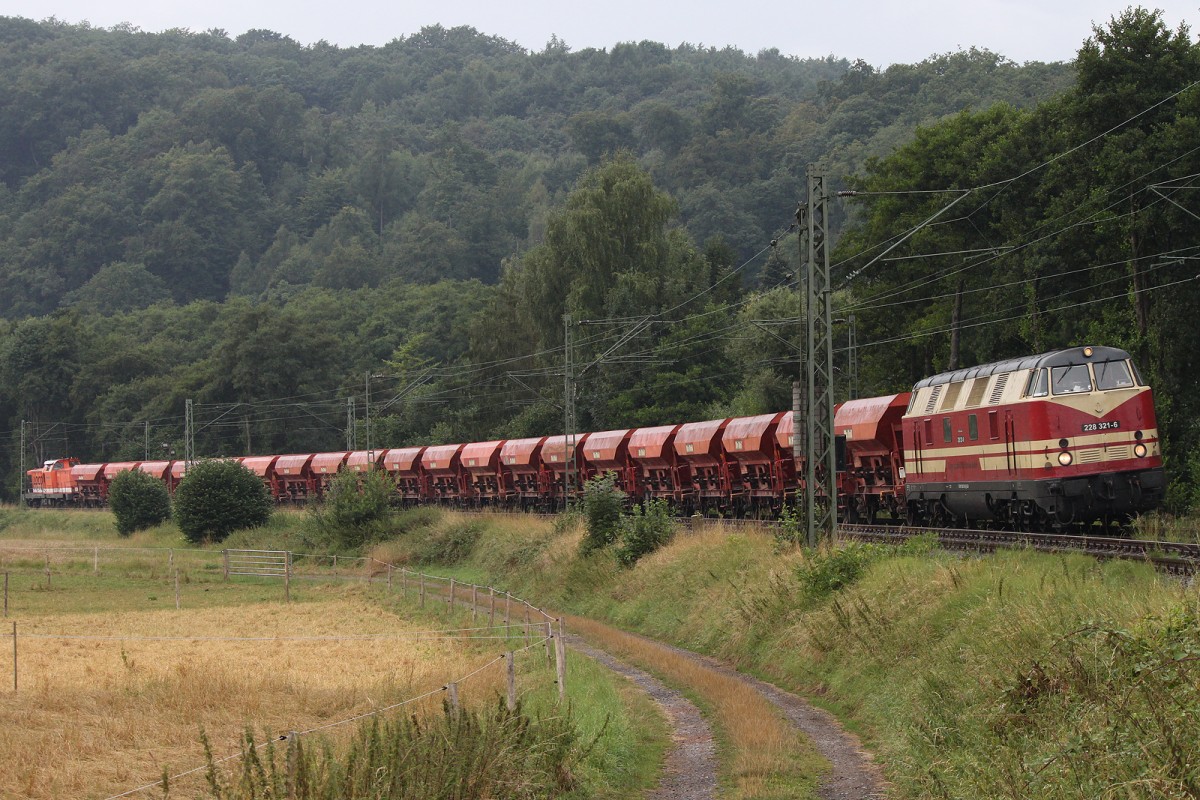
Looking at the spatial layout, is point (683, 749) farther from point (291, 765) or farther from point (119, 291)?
point (119, 291)

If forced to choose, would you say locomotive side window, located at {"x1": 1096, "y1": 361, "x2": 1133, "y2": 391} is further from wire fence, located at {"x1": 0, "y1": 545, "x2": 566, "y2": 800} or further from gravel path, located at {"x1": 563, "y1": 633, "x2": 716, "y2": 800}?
wire fence, located at {"x1": 0, "y1": 545, "x2": 566, "y2": 800}

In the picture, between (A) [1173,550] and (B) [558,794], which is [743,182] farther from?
(B) [558,794]

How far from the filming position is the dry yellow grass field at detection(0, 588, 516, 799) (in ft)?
54.9

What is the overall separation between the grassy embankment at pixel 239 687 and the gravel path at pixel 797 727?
40cm

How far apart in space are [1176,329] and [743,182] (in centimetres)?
11049

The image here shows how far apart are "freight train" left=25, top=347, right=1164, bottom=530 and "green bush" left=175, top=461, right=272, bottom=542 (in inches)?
381

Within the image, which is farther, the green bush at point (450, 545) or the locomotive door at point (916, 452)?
the green bush at point (450, 545)

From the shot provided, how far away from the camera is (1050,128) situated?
2121 inches

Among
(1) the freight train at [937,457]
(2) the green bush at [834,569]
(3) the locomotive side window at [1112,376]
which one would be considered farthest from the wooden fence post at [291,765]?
(3) the locomotive side window at [1112,376]

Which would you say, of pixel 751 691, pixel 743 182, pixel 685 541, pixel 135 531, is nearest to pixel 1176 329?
pixel 685 541

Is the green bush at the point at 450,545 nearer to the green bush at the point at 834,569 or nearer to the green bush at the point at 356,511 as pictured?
the green bush at the point at 356,511

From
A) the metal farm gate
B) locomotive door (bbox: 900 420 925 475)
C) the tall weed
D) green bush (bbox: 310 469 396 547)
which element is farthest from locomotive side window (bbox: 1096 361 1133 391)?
green bush (bbox: 310 469 396 547)

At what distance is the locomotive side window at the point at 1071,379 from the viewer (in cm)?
2811

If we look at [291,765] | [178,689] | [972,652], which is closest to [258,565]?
[178,689]
